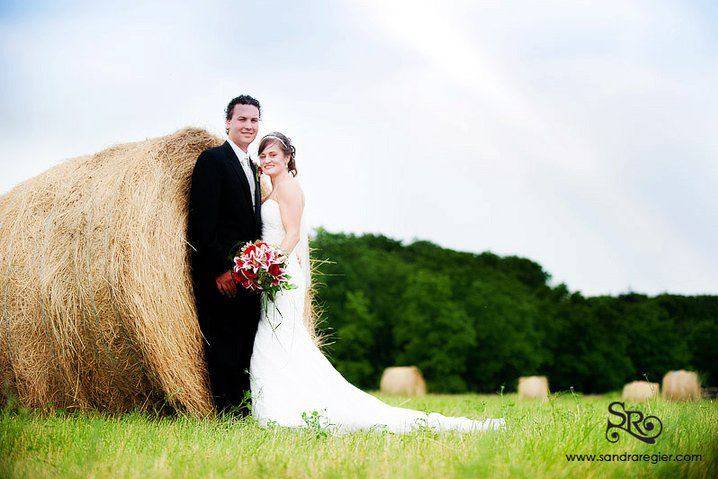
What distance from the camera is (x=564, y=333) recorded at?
3741 cm

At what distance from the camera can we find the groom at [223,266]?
641 centimetres

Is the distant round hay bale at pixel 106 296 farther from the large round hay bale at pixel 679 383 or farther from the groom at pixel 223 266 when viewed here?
the large round hay bale at pixel 679 383

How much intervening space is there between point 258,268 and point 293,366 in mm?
1026

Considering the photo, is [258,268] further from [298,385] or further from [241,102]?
[241,102]

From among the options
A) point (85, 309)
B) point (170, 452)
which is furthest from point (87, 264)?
point (170, 452)

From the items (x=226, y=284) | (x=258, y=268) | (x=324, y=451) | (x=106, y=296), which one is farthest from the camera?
(x=226, y=284)

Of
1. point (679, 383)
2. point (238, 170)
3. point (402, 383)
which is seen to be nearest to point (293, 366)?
point (238, 170)

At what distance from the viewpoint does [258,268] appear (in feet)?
20.4

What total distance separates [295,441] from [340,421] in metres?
1.15

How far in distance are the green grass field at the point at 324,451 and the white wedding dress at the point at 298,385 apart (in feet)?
1.57

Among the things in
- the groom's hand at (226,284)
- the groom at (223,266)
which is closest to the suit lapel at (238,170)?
the groom at (223,266)

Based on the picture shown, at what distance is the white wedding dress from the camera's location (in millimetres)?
5969

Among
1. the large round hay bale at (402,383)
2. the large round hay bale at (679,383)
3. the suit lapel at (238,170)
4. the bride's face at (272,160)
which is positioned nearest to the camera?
the suit lapel at (238,170)

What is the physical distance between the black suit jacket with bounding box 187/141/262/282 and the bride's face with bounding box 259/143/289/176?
225 millimetres
